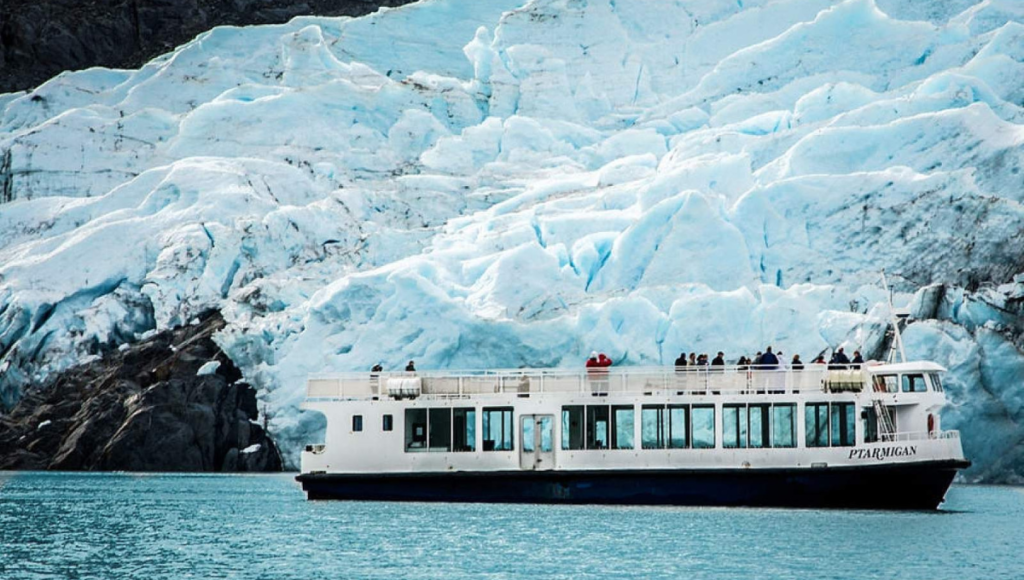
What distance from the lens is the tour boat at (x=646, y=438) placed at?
35406mm

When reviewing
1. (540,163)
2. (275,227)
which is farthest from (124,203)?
(540,163)

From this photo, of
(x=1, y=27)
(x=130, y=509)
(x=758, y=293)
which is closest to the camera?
(x=130, y=509)

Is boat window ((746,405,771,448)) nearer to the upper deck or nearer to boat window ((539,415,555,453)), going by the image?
the upper deck

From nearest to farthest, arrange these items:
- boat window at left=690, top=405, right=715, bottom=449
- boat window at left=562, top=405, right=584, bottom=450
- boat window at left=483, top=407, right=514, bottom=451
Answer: boat window at left=690, top=405, right=715, bottom=449
boat window at left=562, top=405, right=584, bottom=450
boat window at left=483, top=407, right=514, bottom=451

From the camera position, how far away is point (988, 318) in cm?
4803

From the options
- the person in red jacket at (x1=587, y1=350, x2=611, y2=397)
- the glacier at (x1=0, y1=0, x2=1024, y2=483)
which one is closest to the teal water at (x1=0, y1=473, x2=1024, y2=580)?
the person in red jacket at (x1=587, y1=350, x2=611, y2=397)

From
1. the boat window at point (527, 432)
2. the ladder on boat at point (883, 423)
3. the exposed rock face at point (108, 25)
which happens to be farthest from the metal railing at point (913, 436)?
the exposed rock face at point (108, 25)

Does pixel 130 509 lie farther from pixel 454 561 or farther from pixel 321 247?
pixel 321 247

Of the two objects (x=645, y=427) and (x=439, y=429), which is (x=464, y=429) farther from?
(x=645, y=427)

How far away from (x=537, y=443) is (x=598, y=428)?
1.52m

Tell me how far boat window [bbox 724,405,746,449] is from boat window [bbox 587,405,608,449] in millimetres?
2796

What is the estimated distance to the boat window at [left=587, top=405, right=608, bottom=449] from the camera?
3734cm

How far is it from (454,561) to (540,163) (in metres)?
41.1

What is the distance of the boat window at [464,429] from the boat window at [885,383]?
30.9 feet
